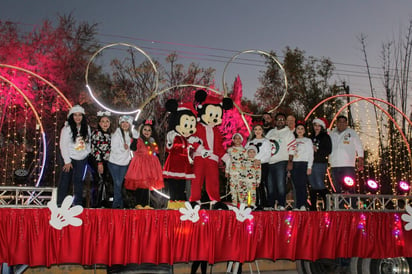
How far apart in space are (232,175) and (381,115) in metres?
10.1

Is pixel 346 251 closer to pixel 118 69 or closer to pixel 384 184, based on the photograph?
pixel 384 184

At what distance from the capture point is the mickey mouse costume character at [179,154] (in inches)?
218

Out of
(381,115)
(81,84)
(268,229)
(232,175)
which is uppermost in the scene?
(81,84)

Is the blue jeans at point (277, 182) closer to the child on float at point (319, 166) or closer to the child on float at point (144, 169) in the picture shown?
the child on float at point (319, 166)

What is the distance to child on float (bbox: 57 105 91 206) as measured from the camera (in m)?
5.27

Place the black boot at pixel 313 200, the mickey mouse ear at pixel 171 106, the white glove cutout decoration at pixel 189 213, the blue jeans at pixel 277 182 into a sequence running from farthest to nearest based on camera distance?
the black boot at pixel 313 200 → the mickey mouse ear at pixel 171 106 → the blue jeans at pixel 277 182 → the white glove cutout decoration at pixel 189 213

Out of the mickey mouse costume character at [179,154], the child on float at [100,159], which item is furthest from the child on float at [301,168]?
the child on float at [100,159]

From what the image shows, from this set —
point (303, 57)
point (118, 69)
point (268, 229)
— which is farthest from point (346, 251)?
point (303, 57)

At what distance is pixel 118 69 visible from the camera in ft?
51.8

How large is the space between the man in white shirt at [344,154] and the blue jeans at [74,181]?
12.1ft

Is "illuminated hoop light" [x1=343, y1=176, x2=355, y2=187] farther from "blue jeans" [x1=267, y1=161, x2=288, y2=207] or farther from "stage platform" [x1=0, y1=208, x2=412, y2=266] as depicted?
"blue jeans" [x1=267, y1=161, x2=288, y2=207]

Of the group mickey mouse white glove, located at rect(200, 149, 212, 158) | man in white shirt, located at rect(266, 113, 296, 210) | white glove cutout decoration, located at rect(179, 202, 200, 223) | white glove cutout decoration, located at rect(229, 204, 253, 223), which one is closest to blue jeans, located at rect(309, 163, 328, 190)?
man in white shirt, located at rect(266, 113, 296, 210)

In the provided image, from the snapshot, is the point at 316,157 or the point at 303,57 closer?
the point at 316,157

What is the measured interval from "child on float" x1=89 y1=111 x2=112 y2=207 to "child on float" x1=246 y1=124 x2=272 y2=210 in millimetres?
1929
